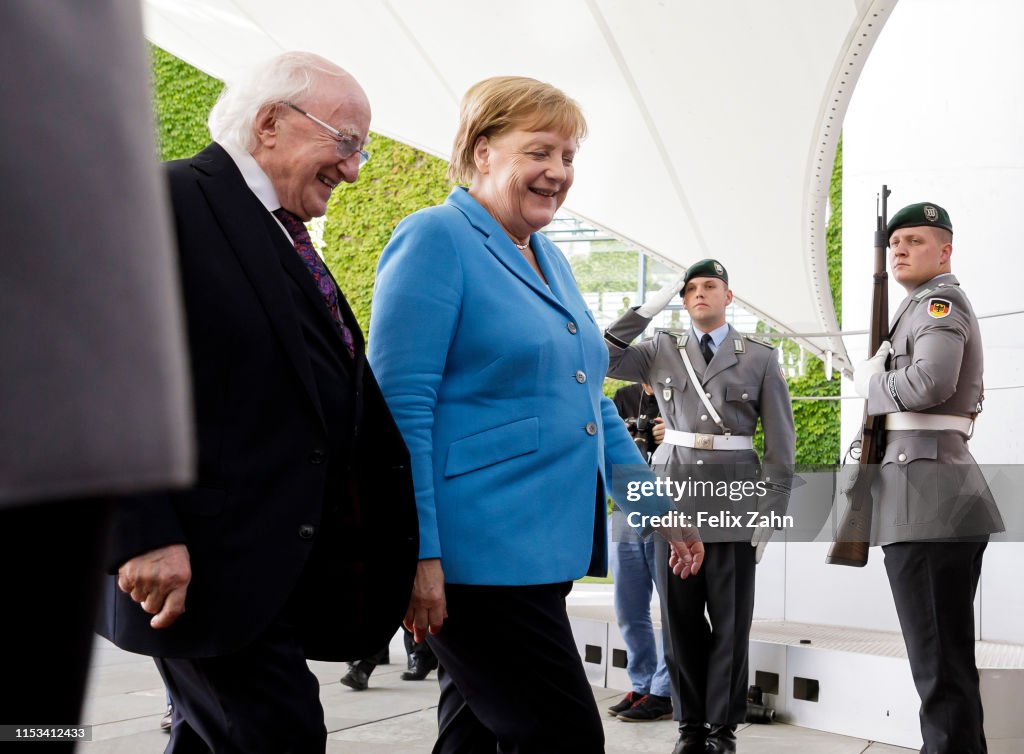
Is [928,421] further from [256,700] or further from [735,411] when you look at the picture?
[256,700]

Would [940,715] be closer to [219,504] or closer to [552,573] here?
[552,573]

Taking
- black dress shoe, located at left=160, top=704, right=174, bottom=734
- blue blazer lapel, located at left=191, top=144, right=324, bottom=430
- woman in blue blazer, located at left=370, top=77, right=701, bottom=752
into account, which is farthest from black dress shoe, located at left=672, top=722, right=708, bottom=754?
blue blazer lapel, located at left=191, top=144, right=324, bottom=430

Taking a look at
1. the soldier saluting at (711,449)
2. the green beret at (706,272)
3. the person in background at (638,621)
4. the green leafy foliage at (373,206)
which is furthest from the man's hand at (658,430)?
the green leafy foliage at (373,206)

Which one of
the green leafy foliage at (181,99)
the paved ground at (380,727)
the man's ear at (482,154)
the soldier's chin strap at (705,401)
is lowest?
the paved ground at (380,727)

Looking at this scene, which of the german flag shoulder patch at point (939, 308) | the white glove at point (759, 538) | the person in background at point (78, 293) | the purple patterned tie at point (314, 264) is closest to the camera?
the person in background at point (78, 293)

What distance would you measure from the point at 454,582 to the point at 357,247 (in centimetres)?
1825

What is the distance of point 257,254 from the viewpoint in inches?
72.7

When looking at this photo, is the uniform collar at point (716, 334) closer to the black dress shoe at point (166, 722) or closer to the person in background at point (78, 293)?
the black dress shoe at point (166, 722)

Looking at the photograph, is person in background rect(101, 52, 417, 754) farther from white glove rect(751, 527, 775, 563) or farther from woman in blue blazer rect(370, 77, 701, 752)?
white glove rect(751, 527, 775, 563)

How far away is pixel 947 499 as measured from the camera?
354 cm

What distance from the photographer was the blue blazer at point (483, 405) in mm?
2133

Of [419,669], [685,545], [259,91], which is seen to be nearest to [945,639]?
[685,545]

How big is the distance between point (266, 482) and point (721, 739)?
121 inches

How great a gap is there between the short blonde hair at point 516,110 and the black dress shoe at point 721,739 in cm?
272
